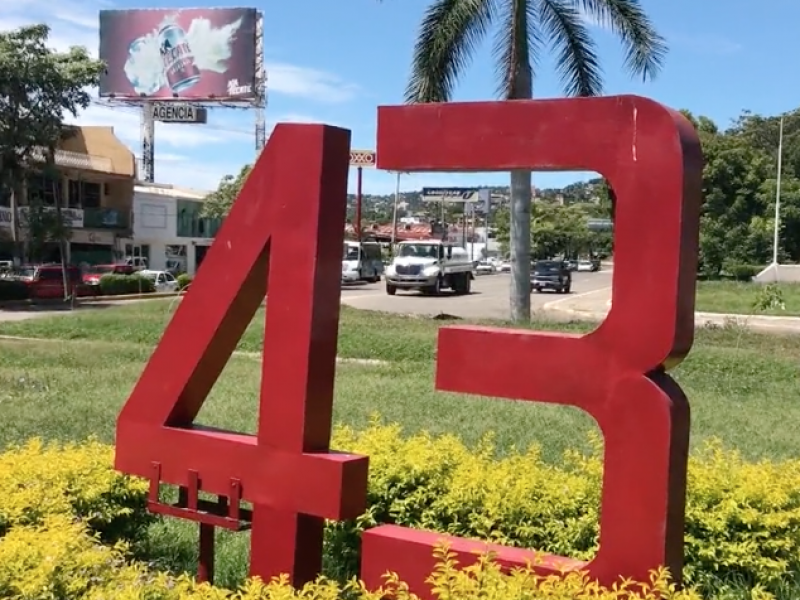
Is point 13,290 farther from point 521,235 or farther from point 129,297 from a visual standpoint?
point 521,235

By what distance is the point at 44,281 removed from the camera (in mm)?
31516

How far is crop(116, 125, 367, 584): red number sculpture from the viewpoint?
11.6ft

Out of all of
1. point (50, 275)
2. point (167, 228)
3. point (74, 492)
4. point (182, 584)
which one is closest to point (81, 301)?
point (50, 275)

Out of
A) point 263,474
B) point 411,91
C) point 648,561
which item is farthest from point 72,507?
point 411,91

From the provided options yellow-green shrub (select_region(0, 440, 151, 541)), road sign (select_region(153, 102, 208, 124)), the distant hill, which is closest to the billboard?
road sign (select_region(153, 102, 208, 124))

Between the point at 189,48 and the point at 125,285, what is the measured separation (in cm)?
1835

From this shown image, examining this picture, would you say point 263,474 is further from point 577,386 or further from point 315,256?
point 577,386

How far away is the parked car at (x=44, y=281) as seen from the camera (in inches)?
1228

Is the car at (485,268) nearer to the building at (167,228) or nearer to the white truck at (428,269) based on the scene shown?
the building at (167,228)

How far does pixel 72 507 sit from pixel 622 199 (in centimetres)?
295

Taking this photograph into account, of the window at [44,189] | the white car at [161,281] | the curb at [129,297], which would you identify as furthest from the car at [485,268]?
the curb at [129,297]

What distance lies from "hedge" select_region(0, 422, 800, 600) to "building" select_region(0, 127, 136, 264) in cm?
3576

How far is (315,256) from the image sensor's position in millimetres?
3508

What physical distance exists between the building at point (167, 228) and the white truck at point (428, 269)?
13668 millimetres
